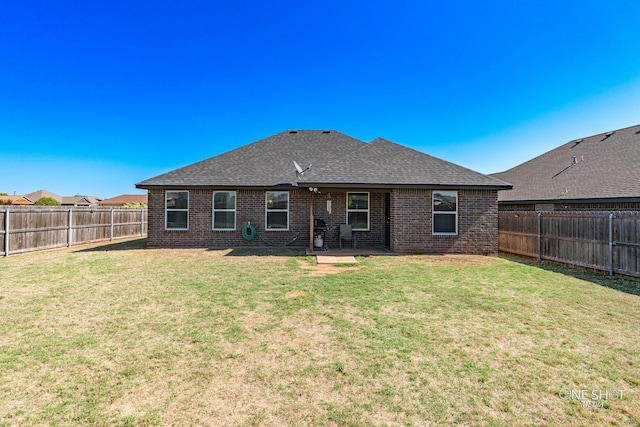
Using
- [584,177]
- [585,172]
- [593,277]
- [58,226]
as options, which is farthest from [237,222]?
[585,172]

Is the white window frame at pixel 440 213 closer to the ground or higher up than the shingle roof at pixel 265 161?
closer to the ground

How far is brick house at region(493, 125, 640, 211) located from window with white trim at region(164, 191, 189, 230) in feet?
53.0

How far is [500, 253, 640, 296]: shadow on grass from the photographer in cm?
662

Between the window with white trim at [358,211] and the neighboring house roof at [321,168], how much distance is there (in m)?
1.45

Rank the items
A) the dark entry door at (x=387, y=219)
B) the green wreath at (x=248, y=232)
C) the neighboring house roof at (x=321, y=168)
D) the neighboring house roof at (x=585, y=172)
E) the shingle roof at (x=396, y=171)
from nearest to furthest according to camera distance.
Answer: the shingle roof at (x=396, y=171) → the neighboring house roof at (x=321, y=168) → the neighboring house roof at (x=585, y=172) → the dark entry door at (x=387, y=219) → the green wreath at (x=248, y=232)

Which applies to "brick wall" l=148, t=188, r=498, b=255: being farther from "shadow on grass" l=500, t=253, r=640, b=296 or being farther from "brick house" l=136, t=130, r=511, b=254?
"shadow on grass" l=500, t=253, r=640, b=296

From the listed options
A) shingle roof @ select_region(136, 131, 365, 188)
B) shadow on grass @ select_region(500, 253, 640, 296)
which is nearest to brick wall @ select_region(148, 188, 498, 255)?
shingle roof @ select_region(136, 131, 365, 188)

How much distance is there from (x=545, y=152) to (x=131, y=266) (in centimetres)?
2391

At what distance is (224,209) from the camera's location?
1288 cm

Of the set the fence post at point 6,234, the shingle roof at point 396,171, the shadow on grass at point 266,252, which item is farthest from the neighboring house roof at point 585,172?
the fence post at point 6,234

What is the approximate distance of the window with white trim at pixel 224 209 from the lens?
12.9 meters

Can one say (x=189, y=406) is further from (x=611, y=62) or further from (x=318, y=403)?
(x=611, y=62)

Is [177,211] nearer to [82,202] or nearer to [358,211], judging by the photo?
[358,211]

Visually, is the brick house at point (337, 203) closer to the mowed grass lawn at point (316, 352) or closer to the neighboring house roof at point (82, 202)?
the mowed grass lawn at point (316, 352)
